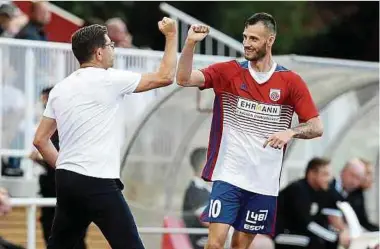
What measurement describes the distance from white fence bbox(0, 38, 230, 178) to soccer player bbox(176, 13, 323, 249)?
4.28 meters

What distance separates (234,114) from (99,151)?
1575 mm

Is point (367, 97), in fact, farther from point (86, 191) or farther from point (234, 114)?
point (86, 191)

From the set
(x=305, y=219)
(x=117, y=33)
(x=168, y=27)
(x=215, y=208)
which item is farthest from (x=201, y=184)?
(x=168, y=27)

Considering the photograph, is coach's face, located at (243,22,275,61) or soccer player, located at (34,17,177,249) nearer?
soccer player, located at (34,17,177,249)

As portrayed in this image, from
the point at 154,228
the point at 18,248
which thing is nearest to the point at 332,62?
the point at 154,228

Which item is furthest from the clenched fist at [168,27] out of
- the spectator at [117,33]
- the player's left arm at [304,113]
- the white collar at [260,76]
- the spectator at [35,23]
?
the spectator at [117,33]

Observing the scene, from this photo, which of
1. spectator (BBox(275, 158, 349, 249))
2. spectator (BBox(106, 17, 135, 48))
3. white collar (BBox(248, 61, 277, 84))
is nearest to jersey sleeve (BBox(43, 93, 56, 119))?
white collar (BBox(248, 61, 277, 84))

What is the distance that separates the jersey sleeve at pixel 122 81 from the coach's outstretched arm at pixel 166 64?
4 cm

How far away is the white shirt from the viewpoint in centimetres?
1091

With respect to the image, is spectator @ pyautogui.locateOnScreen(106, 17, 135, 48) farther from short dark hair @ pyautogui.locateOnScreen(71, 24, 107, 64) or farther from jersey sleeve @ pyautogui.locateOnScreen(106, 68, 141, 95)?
jersey sleeve @ pyautogui.locateOnScreen(106, 68, 141, 95)

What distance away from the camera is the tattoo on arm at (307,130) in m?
11.8

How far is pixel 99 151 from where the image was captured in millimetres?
10906

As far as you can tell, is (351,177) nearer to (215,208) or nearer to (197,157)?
(197,157)

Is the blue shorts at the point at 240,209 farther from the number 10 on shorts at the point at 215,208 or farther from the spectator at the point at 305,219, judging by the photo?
the spectator at the point at 305,219
